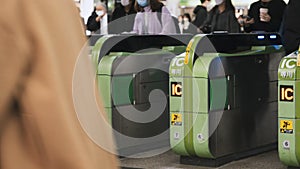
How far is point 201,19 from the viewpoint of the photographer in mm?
14039

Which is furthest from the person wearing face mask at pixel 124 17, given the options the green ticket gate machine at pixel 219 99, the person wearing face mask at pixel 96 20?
the green ticket gate machine at pixel 219 99

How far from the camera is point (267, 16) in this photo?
9234mm

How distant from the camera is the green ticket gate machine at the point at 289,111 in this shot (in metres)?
6.49

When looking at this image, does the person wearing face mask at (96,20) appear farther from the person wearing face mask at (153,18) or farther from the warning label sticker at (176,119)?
the warning label sticker at (176,119)

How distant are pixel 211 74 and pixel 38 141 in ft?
19.3

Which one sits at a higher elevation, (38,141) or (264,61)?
(38,141)

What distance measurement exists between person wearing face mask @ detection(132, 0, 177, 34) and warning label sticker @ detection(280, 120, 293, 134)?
328cm

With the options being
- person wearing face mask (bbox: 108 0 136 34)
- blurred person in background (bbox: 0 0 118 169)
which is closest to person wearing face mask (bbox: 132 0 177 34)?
person wearing face mask (bbox: 108 0 136 34)

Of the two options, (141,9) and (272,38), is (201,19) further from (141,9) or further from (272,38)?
(272,38)

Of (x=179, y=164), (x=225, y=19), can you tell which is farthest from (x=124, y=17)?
(x=179, y=164)

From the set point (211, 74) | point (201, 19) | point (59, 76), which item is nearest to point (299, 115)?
point (211, 74)

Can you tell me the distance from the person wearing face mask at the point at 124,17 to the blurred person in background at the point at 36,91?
9.38m

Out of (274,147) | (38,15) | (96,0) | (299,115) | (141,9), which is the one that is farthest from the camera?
(96,0)

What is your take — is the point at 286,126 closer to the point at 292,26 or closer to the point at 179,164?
the point at 179,164
